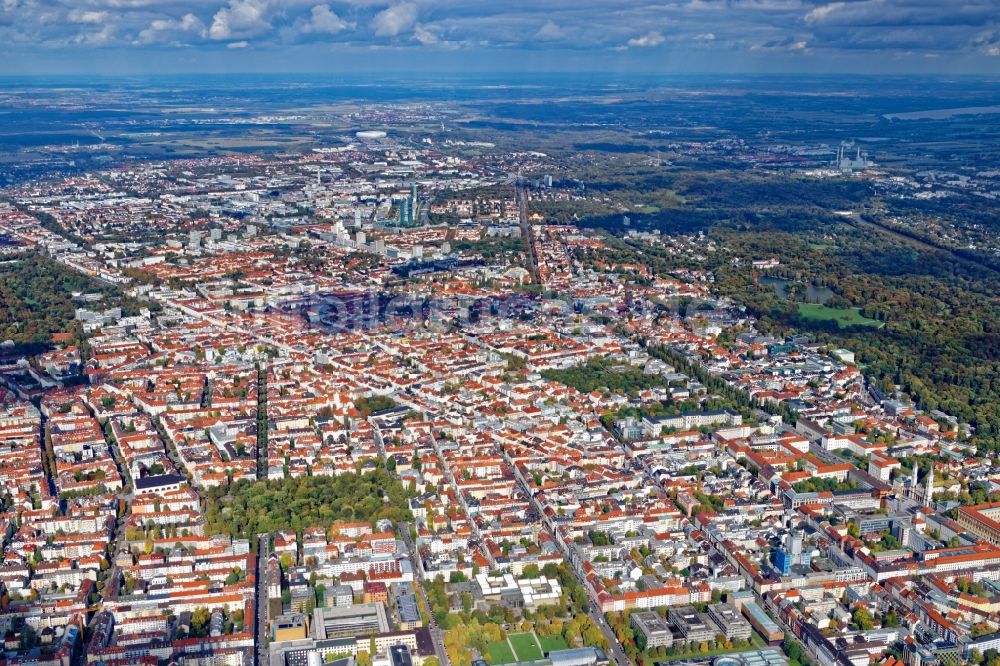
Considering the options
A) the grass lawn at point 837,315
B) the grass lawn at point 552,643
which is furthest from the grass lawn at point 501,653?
the grass lawn at point 837,315

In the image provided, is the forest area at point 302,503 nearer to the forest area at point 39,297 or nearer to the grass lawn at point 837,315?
the forest area at point 39,297

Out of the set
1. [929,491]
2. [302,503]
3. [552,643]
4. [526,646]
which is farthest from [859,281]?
[526,646]

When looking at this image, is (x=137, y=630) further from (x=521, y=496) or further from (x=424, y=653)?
(x=521, y=496)

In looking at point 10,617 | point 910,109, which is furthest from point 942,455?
point 910,109

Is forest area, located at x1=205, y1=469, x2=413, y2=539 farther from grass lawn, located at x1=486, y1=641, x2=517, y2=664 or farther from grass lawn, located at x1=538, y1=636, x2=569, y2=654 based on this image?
grass lawn, located at x1=538, y1=636, x2=569, y2=654

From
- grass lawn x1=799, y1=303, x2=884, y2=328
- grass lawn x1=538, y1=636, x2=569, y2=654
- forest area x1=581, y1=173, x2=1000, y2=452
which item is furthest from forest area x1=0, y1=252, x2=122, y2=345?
grass lawn x1=799, y1=303, x2=884, y2=328

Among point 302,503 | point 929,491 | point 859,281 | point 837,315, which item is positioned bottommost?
point 837,315

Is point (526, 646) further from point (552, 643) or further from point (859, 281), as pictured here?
point (859, 281)
